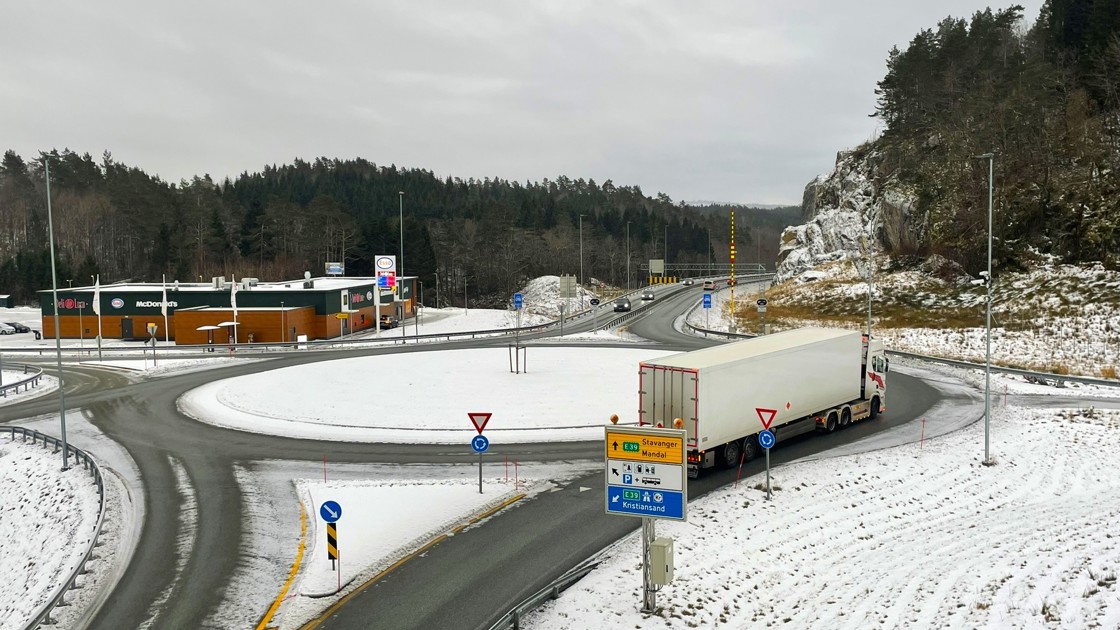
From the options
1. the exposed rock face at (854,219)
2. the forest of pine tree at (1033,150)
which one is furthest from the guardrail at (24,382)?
the exposed rock face at (854,219)

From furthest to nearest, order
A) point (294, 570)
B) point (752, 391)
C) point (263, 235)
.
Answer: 1. point (263, 235)
2. point (752, 391)
3. point (294, 570)

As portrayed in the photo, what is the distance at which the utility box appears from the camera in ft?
42.6

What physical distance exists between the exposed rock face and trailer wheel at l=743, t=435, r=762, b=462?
199ft

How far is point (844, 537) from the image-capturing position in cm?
1720

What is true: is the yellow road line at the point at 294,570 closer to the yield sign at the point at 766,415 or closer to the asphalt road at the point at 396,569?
the asphalt road at the point at 396,569

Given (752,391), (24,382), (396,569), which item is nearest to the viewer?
(396,569)

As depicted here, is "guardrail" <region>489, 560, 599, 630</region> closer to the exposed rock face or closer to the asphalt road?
the asphalt road

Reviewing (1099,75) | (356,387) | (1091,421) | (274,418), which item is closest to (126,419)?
(274,418)

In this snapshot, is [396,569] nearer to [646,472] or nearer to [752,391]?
[646,472]

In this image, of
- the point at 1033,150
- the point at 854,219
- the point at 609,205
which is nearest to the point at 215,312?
the point at 854,219

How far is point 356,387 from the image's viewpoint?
38156 millimetres

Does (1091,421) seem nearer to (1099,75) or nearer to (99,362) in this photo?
(1099,75)

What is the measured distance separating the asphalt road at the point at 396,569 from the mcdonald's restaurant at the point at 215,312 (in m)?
28.8

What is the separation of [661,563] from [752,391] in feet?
33.3
